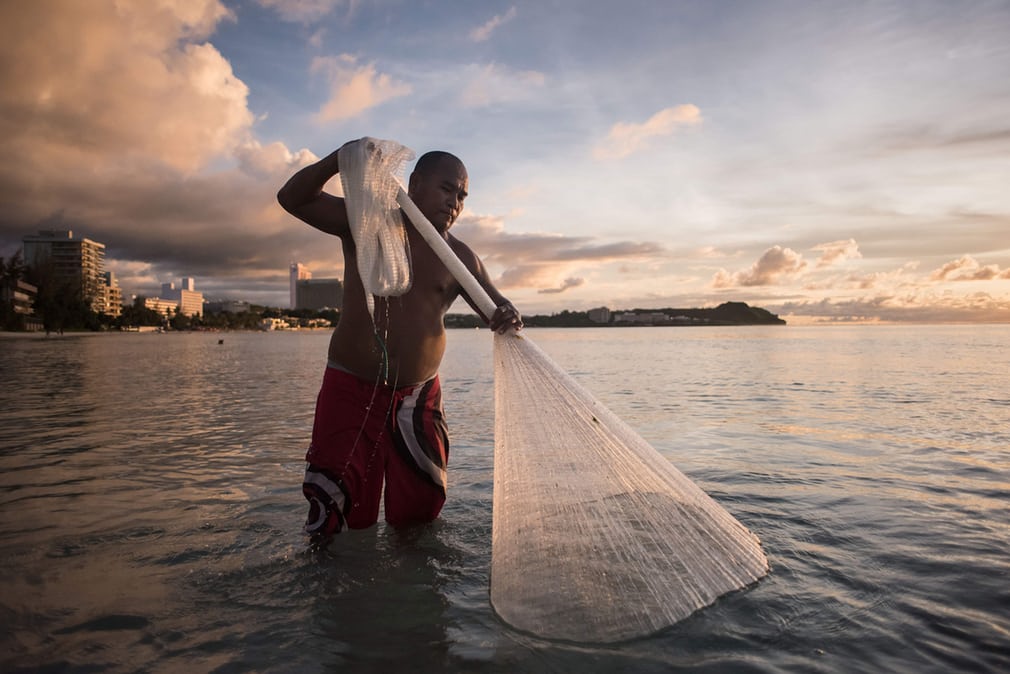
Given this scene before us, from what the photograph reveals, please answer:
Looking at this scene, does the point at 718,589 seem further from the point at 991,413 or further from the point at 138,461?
the point at 991,413

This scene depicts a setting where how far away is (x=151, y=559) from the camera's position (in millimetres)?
3244

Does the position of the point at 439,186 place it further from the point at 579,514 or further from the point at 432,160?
the point at 579,514

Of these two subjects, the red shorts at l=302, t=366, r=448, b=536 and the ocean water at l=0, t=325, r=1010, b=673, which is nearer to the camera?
the ocean water at l=0, t=325, r=1010, b=673

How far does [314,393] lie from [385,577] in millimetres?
10539

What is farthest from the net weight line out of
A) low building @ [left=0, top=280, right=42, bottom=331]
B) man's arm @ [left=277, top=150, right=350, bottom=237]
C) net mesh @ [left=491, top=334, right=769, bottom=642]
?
low building @ [left=0, top=280, right=42, bottom=331]

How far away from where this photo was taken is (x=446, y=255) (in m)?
2.67

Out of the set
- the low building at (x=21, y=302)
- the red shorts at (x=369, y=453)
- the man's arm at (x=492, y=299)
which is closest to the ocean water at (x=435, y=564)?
the red shorts at (x=369, y=453)

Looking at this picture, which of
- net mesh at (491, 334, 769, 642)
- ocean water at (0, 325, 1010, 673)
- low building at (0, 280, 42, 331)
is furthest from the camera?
low building at (0, 280, 42, 331)

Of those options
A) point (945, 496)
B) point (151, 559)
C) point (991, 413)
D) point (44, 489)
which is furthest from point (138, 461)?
point (991, 413)

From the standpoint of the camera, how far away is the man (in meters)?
3.06

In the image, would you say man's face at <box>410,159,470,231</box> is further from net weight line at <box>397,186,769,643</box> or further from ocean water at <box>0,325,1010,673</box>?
ocean water at <box>0,325,1010,673</box>

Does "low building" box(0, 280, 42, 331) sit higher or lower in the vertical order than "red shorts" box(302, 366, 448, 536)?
higher

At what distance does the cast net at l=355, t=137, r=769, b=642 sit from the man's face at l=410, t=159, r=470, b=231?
0.32m

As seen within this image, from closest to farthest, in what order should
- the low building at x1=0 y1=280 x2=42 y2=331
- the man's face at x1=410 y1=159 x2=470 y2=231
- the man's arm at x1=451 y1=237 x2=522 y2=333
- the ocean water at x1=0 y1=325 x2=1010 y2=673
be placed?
the ocean water at x1=0 y1=325 x2=1010 y2=673, the man's arm at x1=451 y1=237 x2=522 y2=333, the man's face at x1=410 y1=159 x2=470 y2=231, the low building at x1=0 y1=280 x2=42 y2=331
